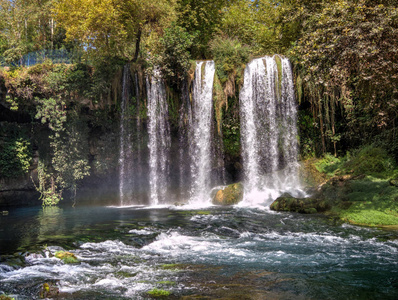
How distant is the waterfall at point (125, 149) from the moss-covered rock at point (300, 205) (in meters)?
10.0

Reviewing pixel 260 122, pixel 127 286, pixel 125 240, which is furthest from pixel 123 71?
pixel 127 286

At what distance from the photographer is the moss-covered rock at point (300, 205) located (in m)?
13.5

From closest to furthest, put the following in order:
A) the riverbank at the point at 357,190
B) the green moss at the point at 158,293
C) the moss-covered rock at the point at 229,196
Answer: the green moss at the point at 158,293 < the riverbank at the point at 357,190 < the moss-covered rock at the point at 229,196

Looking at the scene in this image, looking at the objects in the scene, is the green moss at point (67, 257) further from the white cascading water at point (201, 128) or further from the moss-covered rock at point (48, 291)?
the white cascading water at point (201, 128)

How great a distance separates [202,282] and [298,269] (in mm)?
2035

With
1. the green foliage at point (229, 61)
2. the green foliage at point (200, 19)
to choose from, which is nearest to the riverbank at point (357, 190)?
the green foliage at point (229, 61)

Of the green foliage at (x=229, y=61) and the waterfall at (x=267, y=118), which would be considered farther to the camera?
the green foliage at (x=229, y=61)

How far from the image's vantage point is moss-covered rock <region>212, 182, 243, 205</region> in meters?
17.3

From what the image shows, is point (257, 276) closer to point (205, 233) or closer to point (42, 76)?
point (205, 233)

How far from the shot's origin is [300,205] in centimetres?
1392

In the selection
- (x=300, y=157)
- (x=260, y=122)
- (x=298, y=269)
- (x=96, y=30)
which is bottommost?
(x=298, y=269)

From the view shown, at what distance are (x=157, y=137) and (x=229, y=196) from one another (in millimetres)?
5991

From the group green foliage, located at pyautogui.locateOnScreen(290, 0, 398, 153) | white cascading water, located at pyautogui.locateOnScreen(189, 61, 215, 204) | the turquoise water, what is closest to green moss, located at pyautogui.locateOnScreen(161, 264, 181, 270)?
the turquoise water

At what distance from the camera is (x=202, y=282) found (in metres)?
6.15
